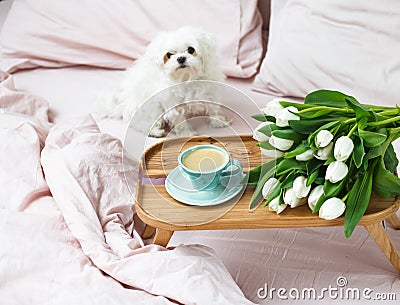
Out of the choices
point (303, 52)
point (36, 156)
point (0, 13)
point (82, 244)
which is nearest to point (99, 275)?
point (82, 244)

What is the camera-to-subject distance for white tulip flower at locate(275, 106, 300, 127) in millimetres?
1197

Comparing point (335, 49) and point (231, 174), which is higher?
point (335, 49)

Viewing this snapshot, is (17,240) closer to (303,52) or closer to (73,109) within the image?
(73,109)

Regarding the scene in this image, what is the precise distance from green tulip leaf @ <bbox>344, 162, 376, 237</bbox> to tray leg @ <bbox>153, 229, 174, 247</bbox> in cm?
36

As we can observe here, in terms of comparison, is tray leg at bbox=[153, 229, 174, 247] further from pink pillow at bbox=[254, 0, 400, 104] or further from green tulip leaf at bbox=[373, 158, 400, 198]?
pink pillow at bbox=[254, 0, 400, 104]

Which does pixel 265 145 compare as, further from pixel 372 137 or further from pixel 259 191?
pixel 372 137

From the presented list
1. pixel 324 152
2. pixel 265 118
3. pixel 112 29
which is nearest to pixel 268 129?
pixel 265 118

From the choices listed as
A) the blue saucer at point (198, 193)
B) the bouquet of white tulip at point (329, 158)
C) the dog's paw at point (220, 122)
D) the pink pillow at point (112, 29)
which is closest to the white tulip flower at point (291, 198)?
the bouquet of white tulip at point (329, 158)

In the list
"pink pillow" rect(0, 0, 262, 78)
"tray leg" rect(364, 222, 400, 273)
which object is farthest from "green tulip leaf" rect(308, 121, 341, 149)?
"pink pillow" rect(0, 0, 262, 78)

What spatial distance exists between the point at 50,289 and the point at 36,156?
0.43m

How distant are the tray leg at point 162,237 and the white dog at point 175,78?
15.0 inches

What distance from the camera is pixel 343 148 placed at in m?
1.13

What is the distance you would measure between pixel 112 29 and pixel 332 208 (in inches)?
45.3

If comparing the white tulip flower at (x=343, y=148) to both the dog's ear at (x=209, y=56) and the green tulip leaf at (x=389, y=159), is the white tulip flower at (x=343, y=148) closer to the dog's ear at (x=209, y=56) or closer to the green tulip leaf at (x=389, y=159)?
the green tulip leaf at (x=389, y=159)
